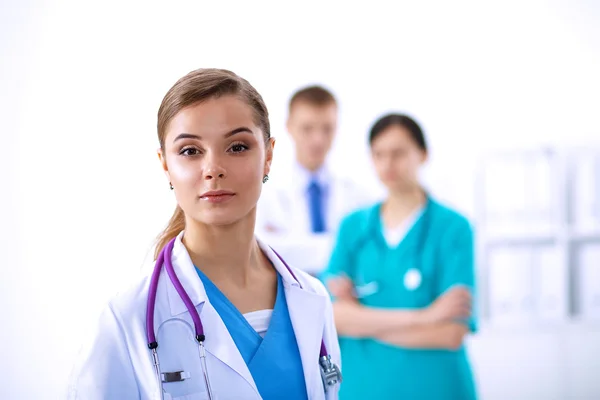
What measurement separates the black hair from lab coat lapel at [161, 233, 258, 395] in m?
1.60

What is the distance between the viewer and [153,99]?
2754 millimetres

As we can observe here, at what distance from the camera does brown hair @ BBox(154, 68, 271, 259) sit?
3.16 feet

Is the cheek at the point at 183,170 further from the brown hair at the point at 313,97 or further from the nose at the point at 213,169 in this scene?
the brown hair at the point at 313,97

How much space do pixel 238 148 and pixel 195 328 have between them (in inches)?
11.4

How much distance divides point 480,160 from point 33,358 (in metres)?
2.32

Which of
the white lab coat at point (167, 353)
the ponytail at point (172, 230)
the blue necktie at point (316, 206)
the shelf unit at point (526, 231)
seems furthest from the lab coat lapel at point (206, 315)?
the shelf unit at point (526, 231)

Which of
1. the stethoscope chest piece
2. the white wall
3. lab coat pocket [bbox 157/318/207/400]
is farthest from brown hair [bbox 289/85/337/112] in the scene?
lab coat pocket [bbox 157/318/207/400]

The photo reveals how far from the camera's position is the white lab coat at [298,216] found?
2.61 m

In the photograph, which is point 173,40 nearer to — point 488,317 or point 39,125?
point 39,125

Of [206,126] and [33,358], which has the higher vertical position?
[206,126]

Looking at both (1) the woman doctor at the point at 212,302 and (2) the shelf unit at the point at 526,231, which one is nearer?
(1) the woman doctor at the point at 212,302

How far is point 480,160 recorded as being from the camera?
10.3 feet

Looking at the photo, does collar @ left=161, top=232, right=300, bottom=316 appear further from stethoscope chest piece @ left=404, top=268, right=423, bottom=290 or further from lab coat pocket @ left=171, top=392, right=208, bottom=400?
stethoscope chest piece @ left=404, top=268, right=423, bottom=290

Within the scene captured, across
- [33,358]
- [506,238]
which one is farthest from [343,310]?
[33,358]
